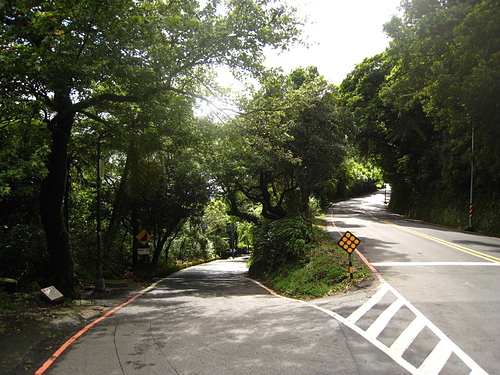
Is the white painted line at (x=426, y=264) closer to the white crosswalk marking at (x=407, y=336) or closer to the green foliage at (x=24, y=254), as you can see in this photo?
the white crosswalk marking at (x=407, y=336)

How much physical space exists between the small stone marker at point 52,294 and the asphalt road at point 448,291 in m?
8.67

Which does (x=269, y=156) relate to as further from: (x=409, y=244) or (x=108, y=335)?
(x=108, y=335)

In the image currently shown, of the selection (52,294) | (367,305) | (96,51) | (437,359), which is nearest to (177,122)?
(96,51)

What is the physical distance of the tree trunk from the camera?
12234 mm

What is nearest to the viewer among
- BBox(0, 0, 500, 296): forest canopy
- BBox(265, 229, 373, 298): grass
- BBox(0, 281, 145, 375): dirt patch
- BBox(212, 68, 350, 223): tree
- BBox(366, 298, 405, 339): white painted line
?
BBox(0, 281, 145, 375): dirt patch

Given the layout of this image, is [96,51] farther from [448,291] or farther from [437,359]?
[448,291]

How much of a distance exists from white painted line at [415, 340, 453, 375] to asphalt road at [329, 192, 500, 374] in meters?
0.01

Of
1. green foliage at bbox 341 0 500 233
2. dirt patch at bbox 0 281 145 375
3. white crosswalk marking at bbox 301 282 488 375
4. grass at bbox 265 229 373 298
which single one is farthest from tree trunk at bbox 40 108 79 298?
green foliage at bbox 341 0 500 233

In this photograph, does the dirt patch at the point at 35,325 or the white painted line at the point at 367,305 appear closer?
the dirt patch at the point at 35,325

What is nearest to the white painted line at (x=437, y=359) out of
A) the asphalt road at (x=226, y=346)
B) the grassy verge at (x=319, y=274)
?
the asphalt road at (x=226, y=346)

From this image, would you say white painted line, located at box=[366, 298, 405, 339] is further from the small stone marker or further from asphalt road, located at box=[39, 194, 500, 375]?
the small stone marker

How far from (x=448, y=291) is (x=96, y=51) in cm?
1021

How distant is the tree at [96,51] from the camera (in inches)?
346

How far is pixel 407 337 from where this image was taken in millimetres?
Answer: 6824
